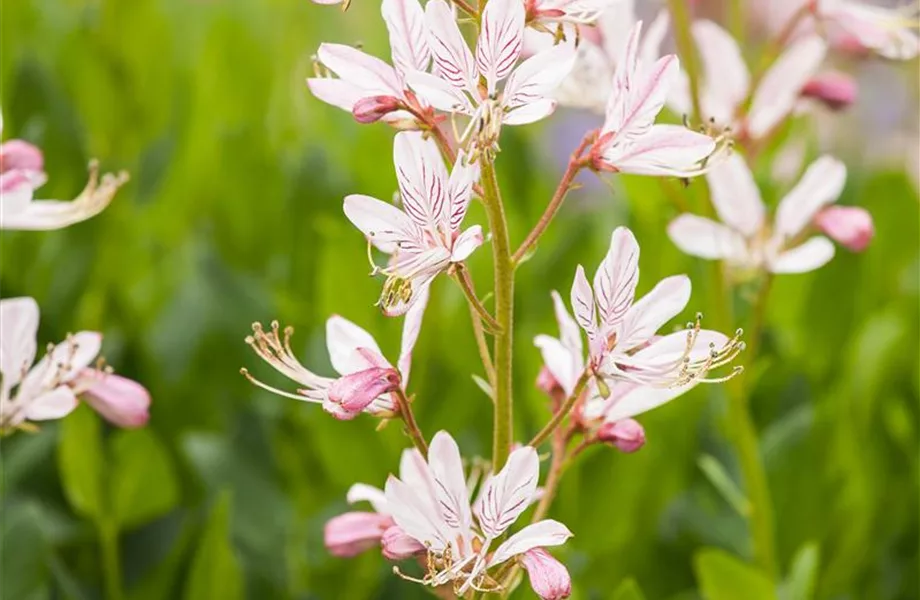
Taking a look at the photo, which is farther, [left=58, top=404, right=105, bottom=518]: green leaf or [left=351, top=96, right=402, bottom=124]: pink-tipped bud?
[left=58, top=404, right=105, bottom=518]: green leaf

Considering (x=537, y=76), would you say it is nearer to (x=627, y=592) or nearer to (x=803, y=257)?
(x=627, y=592)

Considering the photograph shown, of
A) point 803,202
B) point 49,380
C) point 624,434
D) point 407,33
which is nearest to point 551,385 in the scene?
point 624,434

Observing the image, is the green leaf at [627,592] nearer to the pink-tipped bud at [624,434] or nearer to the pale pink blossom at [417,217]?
the pink-tipped bud at [624,434]

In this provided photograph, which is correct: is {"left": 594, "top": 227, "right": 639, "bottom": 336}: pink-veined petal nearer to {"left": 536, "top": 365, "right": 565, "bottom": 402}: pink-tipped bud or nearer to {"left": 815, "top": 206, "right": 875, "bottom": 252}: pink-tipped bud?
{"left": 536, "top": 365, "right": 565, "bottom": 402}: pink-tipped bud

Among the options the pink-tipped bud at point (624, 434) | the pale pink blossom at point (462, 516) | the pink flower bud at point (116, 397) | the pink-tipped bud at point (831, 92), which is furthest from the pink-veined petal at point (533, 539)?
the pink-tipped bud at point (831, 92)

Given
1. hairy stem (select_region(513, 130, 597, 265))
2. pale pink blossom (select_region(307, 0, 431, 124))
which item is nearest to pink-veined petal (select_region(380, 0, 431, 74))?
pale pink blossom (select_region(307, 0, 431, 124))

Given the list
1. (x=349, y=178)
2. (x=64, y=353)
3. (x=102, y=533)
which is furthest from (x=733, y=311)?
(x=64, y=353)

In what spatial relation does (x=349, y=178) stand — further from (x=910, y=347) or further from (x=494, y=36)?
(x=494, y=36)
